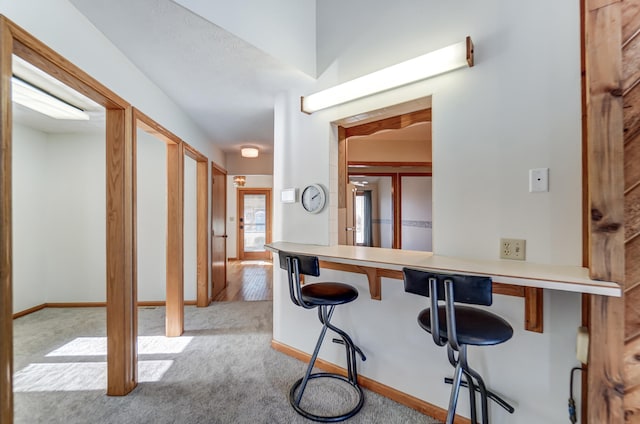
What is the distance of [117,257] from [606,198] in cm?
263

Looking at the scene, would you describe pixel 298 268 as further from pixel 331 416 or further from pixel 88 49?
pixel 88 49

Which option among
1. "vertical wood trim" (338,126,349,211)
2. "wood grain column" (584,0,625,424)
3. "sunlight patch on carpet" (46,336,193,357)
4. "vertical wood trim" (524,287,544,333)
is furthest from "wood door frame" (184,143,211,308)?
"wood grain column" (584,0,625,424)

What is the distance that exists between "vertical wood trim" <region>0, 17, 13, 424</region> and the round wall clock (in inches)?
66.8

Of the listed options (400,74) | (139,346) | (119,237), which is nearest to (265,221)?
(139,346)

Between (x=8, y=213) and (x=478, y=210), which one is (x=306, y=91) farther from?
(x=8, y=213)

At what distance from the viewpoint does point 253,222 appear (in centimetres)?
828

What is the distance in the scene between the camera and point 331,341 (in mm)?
2242

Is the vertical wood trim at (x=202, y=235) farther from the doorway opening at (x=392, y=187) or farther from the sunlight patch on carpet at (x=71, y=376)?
the doorway opening at (x=392, y=187)

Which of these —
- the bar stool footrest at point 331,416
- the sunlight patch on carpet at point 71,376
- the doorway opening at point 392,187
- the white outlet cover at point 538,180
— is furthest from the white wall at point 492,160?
the sunlight patch on carpet at point 71,376

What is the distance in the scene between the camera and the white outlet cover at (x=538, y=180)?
1361 millimetres

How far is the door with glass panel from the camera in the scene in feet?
26.6

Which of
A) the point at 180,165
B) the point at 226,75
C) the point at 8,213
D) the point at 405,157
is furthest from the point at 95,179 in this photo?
the point at 405,157

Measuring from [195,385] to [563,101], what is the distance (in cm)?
284

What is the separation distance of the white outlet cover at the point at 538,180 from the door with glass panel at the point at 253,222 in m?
7.15
